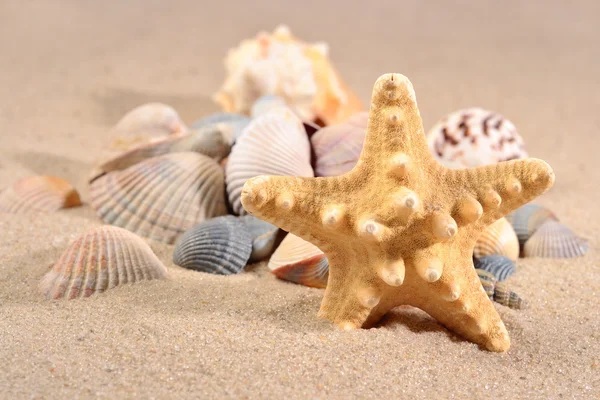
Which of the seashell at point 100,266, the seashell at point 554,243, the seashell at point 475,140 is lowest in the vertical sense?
the seashell at point 554,243

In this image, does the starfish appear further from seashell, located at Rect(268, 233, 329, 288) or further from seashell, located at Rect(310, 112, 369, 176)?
seashell, located at Rect(310, 112, 369, 176)

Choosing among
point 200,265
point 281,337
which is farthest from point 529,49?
point 281,337

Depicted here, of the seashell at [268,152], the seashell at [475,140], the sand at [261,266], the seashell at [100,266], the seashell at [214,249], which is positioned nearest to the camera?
the sand at [261,266]

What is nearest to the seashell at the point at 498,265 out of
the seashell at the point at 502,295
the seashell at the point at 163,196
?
the seashell at the point at 502,295

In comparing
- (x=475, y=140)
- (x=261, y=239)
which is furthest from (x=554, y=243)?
(x=261, y=239)

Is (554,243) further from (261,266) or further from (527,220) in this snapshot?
(261,266)

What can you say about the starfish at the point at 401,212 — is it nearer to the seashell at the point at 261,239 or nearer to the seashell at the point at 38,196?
the seashell at the point at 261,239

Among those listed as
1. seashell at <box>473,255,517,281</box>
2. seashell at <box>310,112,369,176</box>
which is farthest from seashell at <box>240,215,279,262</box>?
seashell at <box>473,255,517,281</box>
